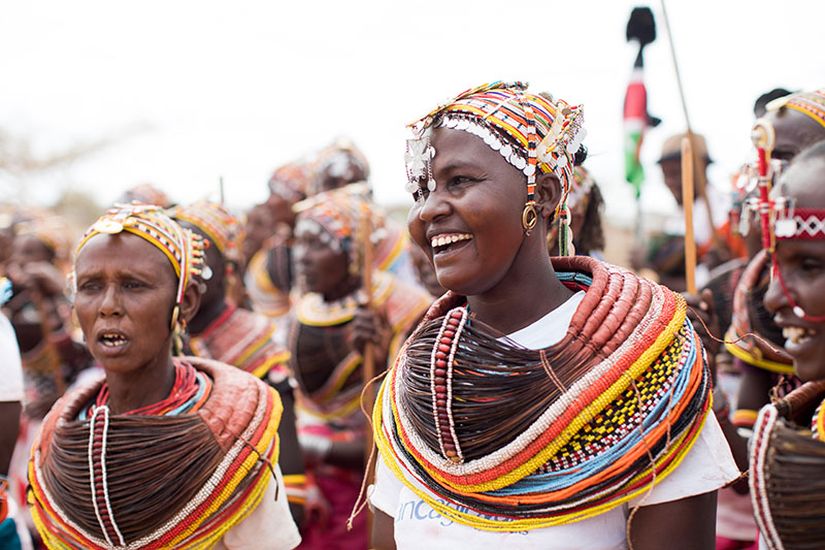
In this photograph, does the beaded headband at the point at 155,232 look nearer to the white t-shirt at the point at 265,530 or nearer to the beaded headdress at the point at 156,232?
the beaded headdress at the point at 156,232

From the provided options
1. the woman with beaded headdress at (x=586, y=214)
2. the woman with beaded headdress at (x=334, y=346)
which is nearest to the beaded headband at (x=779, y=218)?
the woman with beaded headdress at (x=586, y=214)

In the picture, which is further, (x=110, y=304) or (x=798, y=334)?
(x=110, y=304)

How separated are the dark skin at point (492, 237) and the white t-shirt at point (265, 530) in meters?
1.19

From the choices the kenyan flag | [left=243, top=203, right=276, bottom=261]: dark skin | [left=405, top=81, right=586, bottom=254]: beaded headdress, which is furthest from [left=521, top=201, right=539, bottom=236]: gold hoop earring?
[left=243, top=203, right=276, bottom=261]: dark skin

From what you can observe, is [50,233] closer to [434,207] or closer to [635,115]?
[635,115]

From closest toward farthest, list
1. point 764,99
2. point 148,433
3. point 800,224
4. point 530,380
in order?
point 800,224
point 530,380
point 148,433
point 764,99

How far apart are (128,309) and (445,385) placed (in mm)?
1350

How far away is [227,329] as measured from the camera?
4641mm

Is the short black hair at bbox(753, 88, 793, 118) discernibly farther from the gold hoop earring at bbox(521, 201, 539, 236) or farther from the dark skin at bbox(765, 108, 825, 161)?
the gold hoop earring at bbox(521, 201, 539, 236)

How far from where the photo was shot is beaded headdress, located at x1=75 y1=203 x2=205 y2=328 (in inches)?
125

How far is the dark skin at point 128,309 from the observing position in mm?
3057

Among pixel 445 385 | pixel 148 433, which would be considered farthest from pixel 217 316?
pixel 445 385

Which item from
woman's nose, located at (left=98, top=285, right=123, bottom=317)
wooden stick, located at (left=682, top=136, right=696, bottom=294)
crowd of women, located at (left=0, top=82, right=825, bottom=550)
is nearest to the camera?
crowd of women, located at (left=0, top=82, right=825, bottom=550)

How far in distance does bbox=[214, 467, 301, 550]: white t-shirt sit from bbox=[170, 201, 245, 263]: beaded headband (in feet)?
6.46
